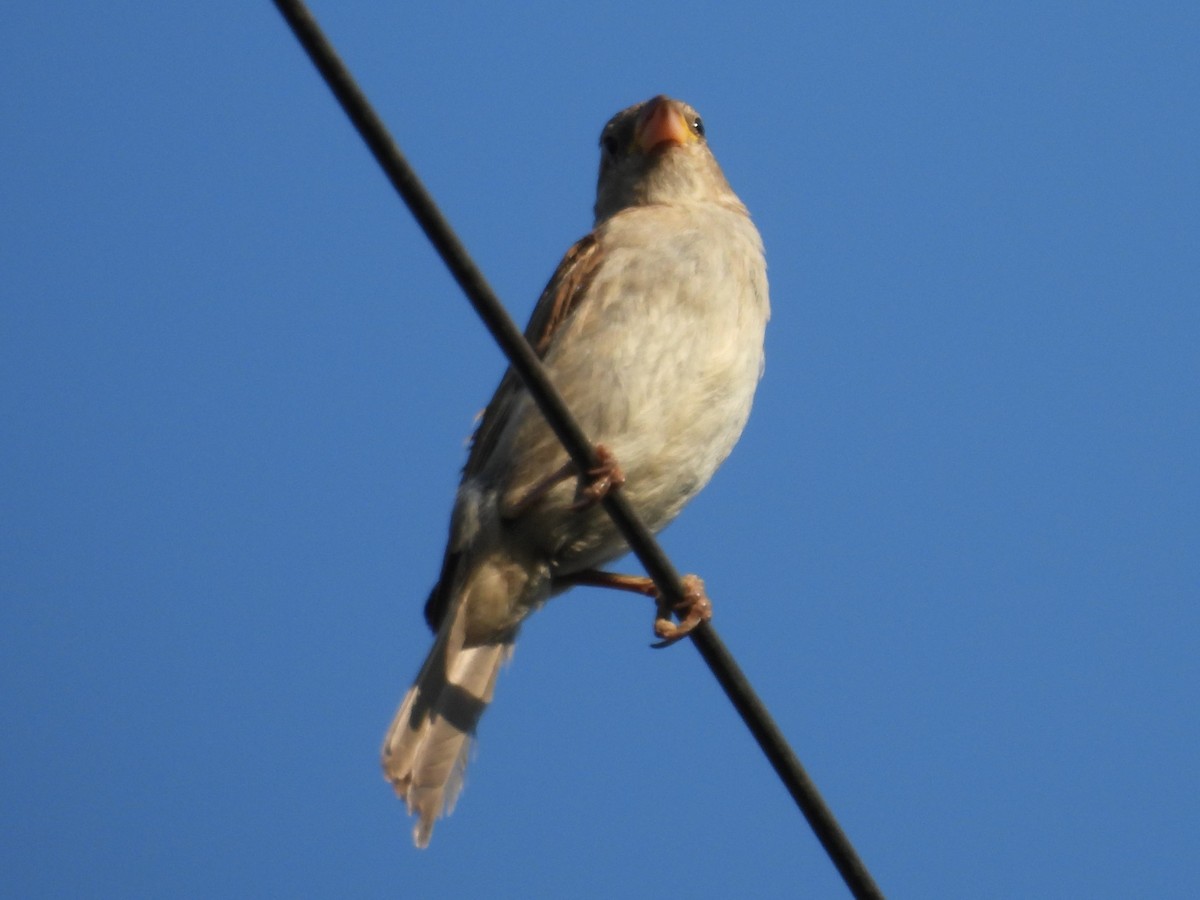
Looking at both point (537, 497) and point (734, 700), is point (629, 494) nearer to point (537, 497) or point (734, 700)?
point (537, 497)

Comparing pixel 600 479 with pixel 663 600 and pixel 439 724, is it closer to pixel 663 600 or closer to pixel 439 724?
pixel 663 600

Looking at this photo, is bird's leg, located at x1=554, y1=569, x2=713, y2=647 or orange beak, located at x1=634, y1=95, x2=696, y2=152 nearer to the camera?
bird's leg, located at x1=554, y1=569, x2=713, y2=647

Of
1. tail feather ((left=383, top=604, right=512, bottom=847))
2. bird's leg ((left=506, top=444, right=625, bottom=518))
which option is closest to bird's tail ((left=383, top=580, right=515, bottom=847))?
tail feather ((left=383, top=604, right=512, bottom=847))

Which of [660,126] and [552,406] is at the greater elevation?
[660,126]

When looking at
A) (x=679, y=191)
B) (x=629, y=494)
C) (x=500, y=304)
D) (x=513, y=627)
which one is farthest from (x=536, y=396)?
(x=679, y=191)

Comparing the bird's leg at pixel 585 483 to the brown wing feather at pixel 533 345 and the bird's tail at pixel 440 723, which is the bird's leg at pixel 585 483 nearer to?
the brown wing feather at pixel 533 345

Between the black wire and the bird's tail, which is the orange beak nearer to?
the bird's tail

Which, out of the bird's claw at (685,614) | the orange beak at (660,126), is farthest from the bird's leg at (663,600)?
the orange beak at (660,126)

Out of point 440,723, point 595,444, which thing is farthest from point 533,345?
point 440,723
